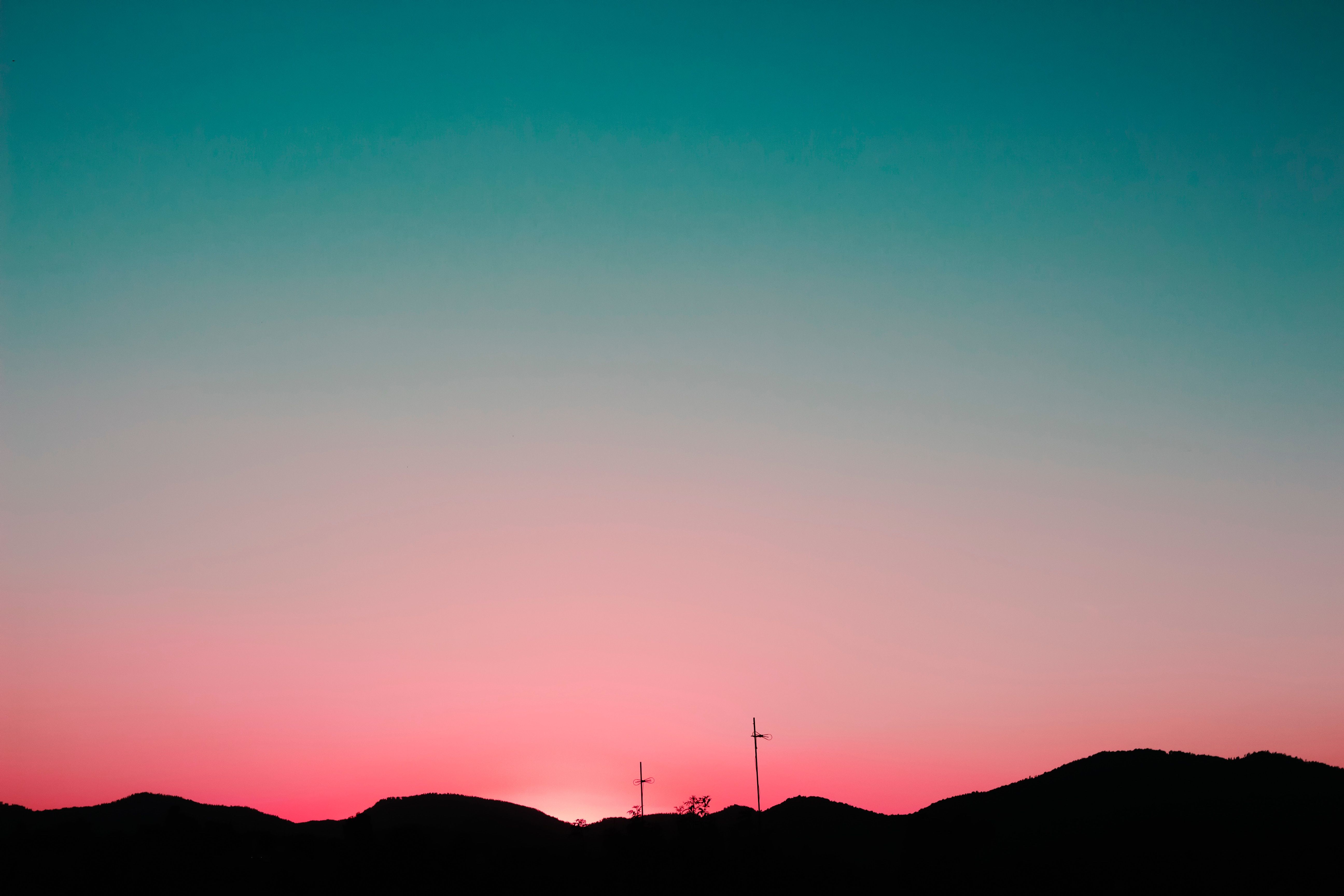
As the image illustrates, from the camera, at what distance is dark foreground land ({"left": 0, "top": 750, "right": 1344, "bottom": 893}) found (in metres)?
85.9

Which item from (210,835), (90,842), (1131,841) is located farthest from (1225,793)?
(90,842)

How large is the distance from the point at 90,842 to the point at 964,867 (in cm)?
8399

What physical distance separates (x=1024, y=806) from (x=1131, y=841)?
25892mm

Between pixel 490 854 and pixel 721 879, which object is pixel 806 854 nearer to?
pixel 721 879

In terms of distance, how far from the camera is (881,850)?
123 meters

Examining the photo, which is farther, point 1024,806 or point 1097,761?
point 1097,761

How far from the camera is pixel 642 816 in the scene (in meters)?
128

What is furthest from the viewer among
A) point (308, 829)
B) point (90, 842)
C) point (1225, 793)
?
point (308, 829)

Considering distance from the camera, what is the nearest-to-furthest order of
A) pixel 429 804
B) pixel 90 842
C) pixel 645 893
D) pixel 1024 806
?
pixel 645 893 → pixel 90 842 → pixel 1024 806 → pixel 429 804

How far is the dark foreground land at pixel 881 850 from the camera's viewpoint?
8594 centimetres

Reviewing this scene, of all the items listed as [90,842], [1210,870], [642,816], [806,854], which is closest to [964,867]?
[806,854]

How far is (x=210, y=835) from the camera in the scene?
96.4 m

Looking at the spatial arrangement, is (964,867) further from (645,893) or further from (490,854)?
(490,854)

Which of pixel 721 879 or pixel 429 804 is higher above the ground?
pixel 429 804
